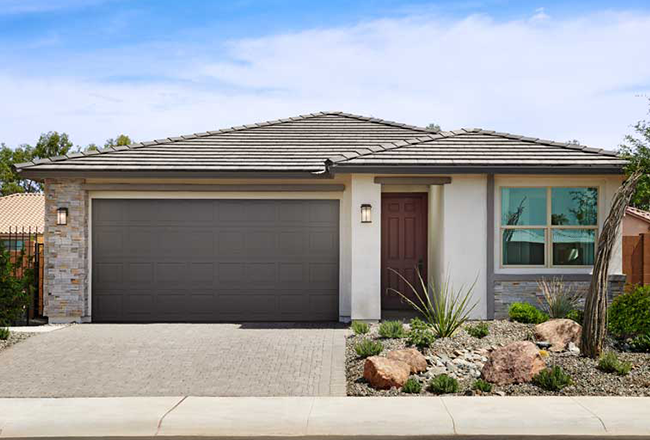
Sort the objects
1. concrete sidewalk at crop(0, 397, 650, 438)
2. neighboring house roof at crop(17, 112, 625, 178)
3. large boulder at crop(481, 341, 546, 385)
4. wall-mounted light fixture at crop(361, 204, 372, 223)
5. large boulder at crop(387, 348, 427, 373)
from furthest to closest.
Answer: wall-mounted light fixture at crop(361, 204, 372, 223) < neighboring house roof at crop(17, 112, 625, 178) < large boulder at crop(387, 348, 427, 373) < large boulder at crop(481, 341, 546, 385) < concrete sidewalk at crop(0, 397, 650, 438)

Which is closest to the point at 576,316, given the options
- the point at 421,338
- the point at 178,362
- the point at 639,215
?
the point at 421,338

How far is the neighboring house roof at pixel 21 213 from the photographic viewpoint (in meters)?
30.2

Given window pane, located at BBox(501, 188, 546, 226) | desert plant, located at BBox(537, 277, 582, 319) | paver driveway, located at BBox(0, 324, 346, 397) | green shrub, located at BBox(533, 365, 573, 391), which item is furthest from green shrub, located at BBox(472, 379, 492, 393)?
window pane, located at BBox(501, 188, 546, 226)

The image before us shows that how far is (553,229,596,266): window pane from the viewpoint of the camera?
13.5 meters

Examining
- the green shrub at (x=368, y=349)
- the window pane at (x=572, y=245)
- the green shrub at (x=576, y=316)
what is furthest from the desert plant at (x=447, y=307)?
the window pane at (x=572, y=245)

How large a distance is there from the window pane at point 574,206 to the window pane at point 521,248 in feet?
1.71

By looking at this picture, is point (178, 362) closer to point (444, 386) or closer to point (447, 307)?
point (444, 386)

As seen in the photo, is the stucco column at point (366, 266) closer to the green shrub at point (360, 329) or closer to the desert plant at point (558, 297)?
the green shrub at point (360, 329)

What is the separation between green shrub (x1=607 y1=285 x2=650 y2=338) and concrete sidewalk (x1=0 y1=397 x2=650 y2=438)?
269cm

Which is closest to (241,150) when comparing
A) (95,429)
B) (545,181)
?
(545,181)

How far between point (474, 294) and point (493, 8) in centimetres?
548

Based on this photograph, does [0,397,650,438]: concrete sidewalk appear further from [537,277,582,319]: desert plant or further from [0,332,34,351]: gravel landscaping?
[537,277,582,319]: desert plant

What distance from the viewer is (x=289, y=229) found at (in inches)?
555

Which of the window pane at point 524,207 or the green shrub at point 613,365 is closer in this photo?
the green shrub at point 613,365
